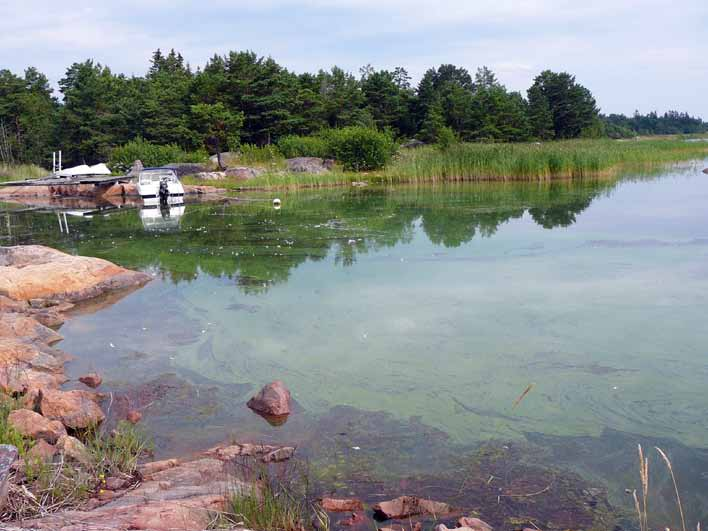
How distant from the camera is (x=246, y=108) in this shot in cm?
3284

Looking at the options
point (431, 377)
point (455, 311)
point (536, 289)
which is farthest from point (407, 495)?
point (536, 289)

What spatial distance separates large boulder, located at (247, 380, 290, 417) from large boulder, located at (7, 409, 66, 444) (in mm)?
1265

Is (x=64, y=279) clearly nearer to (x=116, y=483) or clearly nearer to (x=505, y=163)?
(x=116, y=483)

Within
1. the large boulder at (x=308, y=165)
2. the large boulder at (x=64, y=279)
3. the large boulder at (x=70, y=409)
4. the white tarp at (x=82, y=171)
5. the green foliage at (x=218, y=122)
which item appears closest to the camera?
the large boulder at (x=70, y=409)

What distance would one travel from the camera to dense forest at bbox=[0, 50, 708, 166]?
3203cm

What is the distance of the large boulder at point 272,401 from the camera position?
4785mm

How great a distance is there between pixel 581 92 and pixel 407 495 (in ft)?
160

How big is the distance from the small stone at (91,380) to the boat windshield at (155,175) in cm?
1592

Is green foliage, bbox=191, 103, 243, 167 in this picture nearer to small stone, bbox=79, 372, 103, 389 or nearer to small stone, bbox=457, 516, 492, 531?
small stone, bbox=79, 372, 103, 389

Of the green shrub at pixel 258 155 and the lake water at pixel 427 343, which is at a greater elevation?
the green shrub at pixel 258 155

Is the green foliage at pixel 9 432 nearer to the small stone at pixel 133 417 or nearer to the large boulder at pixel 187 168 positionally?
the small stone at pixel 133 417

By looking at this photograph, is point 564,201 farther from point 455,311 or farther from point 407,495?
point 407,495

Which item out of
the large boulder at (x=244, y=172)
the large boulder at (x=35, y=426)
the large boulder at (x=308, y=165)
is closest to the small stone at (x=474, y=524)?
the large boulder at (x=35, y=426)

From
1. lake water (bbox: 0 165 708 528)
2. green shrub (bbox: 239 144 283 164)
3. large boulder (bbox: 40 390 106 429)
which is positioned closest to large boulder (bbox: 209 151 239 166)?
green shrub (bbox: 239 144 283 164)
